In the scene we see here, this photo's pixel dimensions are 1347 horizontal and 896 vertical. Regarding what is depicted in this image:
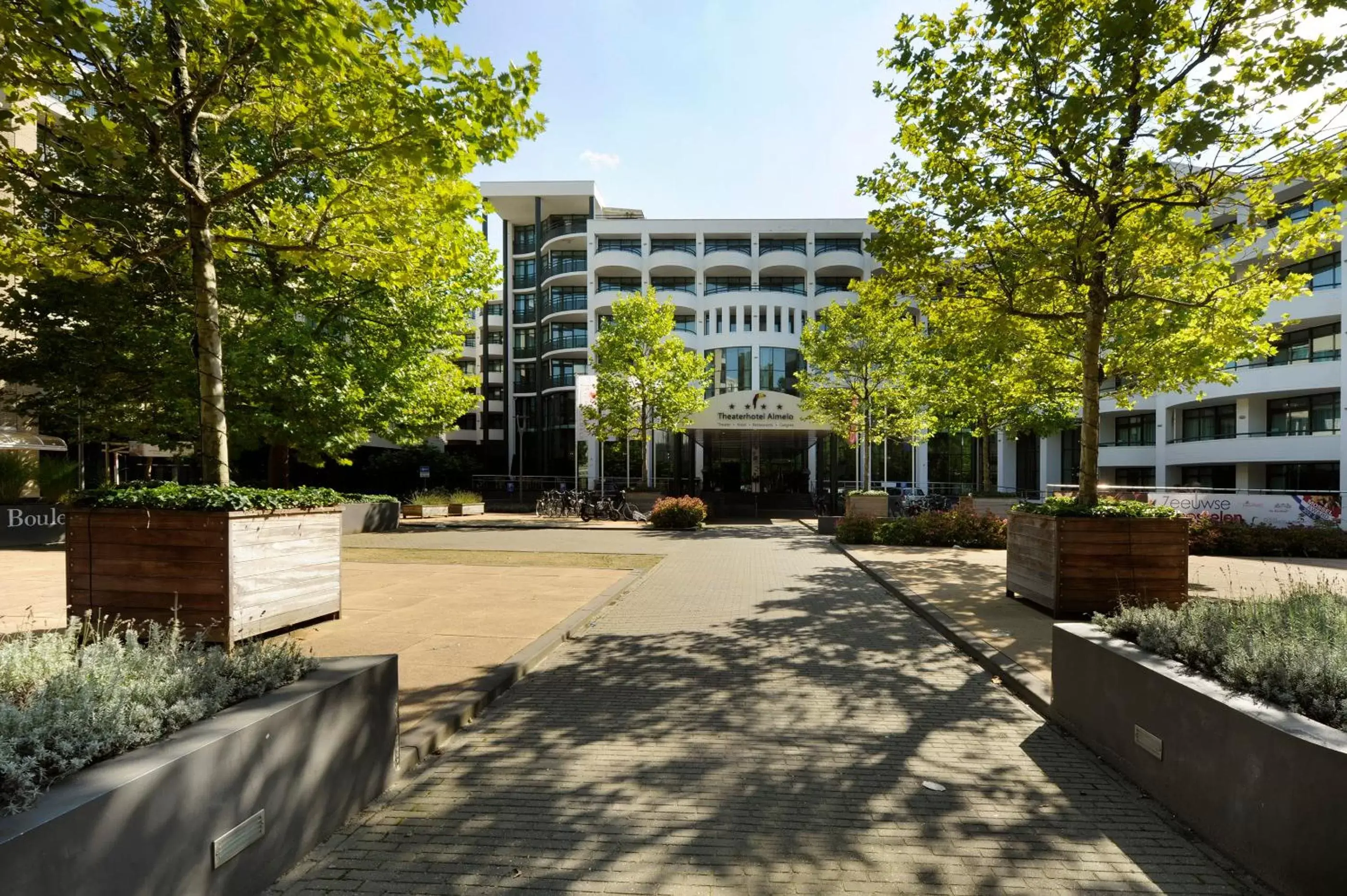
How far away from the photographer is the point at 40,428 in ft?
60.0

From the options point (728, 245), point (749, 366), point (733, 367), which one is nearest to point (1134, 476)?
point (749, 366)

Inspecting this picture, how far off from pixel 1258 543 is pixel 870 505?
8.76 metres

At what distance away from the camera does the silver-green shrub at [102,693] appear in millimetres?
2090

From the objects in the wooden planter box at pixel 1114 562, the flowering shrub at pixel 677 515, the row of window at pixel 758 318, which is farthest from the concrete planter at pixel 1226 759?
the row of window at pixel 758 318

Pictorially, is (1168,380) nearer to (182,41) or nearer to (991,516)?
(991,516)

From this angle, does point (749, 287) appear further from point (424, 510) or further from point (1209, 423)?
point (424, 510)

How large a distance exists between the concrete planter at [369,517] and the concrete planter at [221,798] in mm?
16416

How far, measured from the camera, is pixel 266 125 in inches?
245

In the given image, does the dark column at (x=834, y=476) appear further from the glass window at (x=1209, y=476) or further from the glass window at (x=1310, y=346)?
the glass window at (x=1310, y=346)

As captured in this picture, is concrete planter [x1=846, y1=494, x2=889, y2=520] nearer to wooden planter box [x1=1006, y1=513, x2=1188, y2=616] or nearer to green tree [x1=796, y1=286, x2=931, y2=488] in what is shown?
green tree [x1=796, y1=286, x2=931, y2=488]

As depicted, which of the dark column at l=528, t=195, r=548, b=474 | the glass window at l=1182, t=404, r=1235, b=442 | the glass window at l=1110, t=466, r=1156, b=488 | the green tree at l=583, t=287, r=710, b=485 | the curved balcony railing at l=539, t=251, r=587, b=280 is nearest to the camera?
the green tree at l=583, t=287, r=710, b=485

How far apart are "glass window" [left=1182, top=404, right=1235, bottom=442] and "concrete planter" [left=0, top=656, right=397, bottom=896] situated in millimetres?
37938

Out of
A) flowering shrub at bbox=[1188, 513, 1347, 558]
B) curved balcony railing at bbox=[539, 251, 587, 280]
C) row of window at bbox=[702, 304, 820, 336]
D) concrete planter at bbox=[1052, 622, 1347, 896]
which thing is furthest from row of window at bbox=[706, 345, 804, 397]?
concrete planter at bbox=[1052, 622, 1347, 896]

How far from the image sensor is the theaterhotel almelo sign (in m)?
24.9
